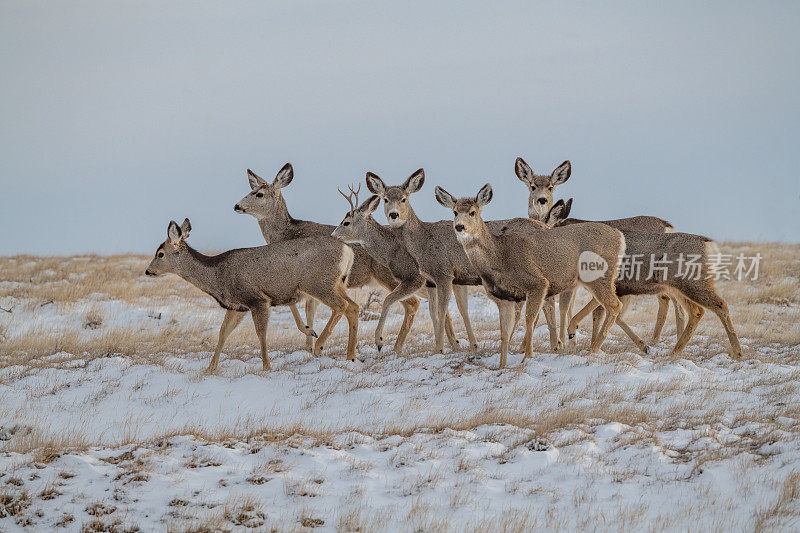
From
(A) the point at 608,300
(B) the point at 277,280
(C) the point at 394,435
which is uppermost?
(B) the point at 277,280

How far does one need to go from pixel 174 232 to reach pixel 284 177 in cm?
247

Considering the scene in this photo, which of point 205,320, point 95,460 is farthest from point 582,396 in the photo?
point 205,320

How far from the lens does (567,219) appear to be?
15.5m

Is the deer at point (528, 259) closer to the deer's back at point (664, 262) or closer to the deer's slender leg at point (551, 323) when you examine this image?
the deer's back at point (664, 262)

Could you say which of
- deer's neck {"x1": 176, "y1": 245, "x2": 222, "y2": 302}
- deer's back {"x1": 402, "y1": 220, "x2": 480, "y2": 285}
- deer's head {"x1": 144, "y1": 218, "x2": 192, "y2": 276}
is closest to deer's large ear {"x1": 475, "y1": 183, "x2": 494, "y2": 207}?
deer's back {"x1": 402, "y1": 220, "x2": 480, "y2": 285}

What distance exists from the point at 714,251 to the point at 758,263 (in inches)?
551

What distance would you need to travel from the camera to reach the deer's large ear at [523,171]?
1591 centimetres

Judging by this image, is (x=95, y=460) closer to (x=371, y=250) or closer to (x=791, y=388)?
(x=371, y=250)

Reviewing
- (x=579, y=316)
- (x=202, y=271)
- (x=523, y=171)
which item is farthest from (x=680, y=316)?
(x=202, y=271)

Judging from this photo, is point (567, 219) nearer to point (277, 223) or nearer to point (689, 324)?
point (689, 324)

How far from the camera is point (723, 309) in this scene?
521 inches

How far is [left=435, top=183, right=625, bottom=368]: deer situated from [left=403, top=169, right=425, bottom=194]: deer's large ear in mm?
1232

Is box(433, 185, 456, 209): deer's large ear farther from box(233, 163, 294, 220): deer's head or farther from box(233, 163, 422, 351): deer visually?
box(233, 163, 294, 220): deer's head

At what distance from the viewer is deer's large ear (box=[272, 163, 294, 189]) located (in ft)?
52.0
